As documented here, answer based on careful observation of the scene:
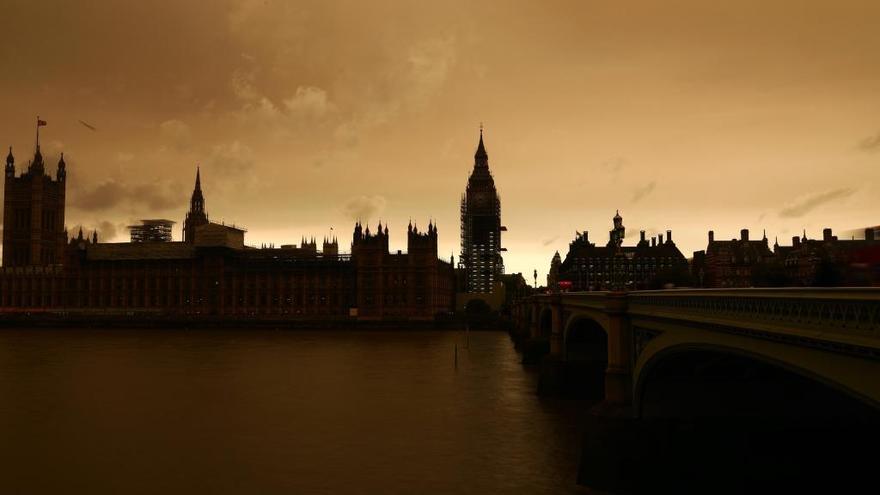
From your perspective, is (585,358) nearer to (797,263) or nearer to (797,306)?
(797,263)

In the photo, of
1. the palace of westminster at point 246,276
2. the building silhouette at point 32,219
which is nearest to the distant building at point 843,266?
the palace of westminster at point 246,276

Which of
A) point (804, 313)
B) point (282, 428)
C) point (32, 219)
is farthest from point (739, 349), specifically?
point (32, 219)

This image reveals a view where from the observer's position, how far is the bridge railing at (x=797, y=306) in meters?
11.8

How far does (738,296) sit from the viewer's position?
661 inches

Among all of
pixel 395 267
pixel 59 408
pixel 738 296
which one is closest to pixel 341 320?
pixel 395 267

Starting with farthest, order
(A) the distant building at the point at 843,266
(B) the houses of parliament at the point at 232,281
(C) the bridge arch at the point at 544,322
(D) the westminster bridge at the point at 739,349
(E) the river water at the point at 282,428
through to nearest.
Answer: (B) the houses of parliament at the point at 232,281, (C) the bridge arch at the point at 544,322, (E) the river water at the point at 282,428, (A) the distant building at the point at 843,266, (D) the westminster bridge at the point at 739,349

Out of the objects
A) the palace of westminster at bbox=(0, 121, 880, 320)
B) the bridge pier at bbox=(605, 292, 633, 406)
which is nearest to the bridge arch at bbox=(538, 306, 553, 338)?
the bridge pier at bbox=(605, 292, 633, 406)

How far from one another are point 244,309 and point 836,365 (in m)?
153

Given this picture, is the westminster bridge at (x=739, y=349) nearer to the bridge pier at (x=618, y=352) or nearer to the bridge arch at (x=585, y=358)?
the bridge pier at (x=618, y=352)

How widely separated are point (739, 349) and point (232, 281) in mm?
151906

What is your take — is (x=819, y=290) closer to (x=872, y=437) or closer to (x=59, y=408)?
(x=872, y=437)

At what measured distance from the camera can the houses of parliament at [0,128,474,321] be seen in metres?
151

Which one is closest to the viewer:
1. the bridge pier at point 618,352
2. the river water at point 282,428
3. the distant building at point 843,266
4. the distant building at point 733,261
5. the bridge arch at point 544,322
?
the distant building at point 843,266

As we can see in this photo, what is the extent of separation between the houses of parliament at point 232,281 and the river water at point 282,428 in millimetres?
78508
